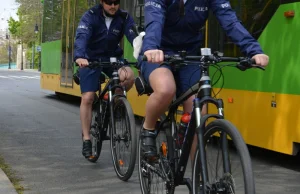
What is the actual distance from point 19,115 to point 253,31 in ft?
21.8

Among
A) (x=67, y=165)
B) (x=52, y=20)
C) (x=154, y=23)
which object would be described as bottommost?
(x=67, y=165)

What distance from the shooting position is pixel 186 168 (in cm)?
429

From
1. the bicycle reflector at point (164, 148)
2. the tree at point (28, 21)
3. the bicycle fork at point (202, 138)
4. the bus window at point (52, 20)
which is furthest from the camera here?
the tree at point (28, 21)

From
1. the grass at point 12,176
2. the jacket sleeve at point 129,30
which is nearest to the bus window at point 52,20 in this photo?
the grass at point 12,176

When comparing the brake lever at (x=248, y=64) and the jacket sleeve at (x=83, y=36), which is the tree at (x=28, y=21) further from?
the brake lever at (x=248, y=64)

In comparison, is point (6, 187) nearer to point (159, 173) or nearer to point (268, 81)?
point (159, 173)

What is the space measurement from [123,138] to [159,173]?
1.50 metres

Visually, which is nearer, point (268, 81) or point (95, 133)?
point (95, 133)

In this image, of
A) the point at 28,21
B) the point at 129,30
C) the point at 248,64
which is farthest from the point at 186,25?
the point at 28,21

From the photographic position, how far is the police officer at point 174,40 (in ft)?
12.9

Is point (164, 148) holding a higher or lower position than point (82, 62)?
lower

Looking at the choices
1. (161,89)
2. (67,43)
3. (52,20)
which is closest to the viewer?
(161,89)

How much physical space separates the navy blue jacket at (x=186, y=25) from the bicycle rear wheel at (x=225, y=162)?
58cm

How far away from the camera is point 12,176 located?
248 inches
